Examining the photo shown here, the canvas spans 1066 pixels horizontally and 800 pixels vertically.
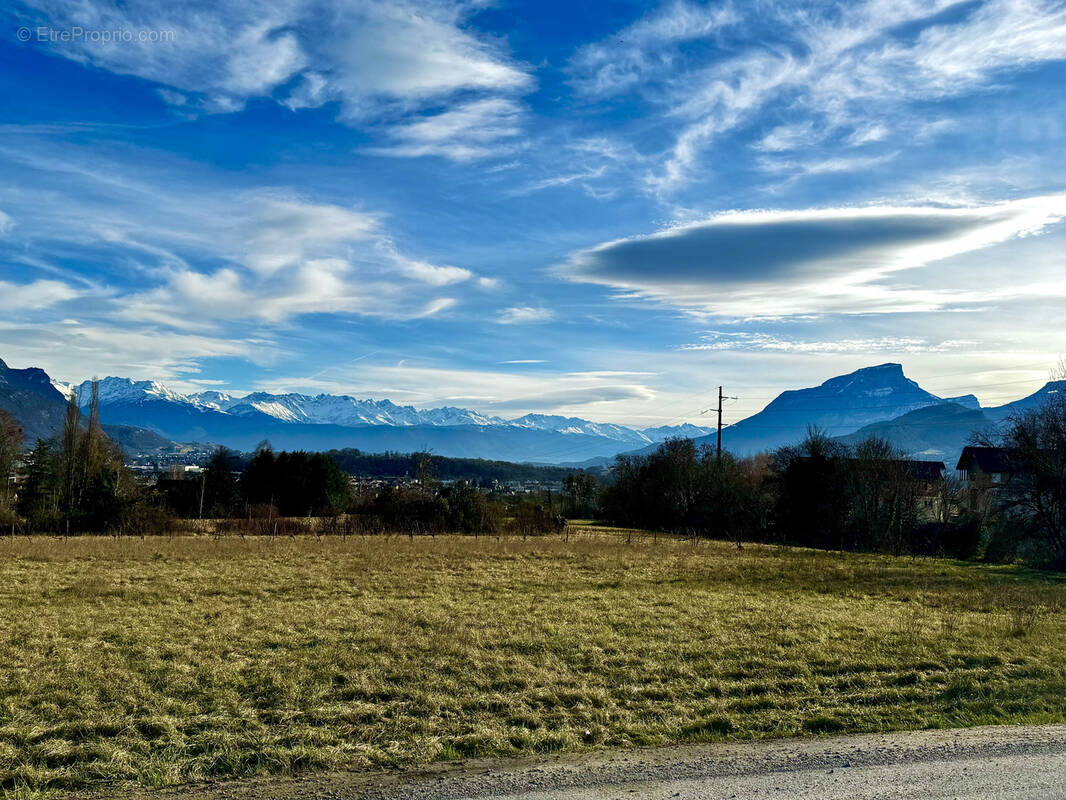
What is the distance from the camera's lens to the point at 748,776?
6855 millimetres

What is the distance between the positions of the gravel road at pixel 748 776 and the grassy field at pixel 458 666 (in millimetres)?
537

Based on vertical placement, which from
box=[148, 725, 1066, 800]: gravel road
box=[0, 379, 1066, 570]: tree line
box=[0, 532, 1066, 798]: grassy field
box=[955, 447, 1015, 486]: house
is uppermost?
box=[955, 447, 1015, 486]: house

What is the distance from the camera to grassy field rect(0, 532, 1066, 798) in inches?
314

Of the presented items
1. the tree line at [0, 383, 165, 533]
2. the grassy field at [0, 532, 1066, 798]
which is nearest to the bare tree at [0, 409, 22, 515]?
the tree line at [0, 383, 165, 533]

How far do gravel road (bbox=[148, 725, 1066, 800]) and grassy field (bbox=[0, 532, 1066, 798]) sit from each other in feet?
1.76

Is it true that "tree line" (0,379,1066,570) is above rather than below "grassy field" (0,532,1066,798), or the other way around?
above

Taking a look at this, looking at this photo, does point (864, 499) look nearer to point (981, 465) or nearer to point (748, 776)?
point (981, 465)

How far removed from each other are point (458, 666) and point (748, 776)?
18.0ft

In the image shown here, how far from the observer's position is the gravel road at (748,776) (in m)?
6.43

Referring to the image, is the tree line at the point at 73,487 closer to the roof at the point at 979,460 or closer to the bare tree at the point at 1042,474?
the bare tree at the point at 1042,474

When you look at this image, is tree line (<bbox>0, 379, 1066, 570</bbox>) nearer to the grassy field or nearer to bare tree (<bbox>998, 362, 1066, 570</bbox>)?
bare tree (<bbox>998, 362, 1066, 570</bbox>)

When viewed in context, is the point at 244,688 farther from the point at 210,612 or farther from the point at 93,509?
the point at 93,509

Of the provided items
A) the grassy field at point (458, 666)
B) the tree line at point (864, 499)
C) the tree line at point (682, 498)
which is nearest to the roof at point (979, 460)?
the tree line at point (864, 499)

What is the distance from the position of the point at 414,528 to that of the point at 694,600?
29.4 m
